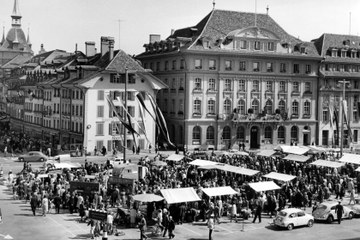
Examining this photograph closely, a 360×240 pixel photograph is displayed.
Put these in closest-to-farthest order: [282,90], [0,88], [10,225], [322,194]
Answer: [10,225] < [322,194] < [282,90] < [0,88]

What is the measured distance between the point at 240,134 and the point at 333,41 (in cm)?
2359

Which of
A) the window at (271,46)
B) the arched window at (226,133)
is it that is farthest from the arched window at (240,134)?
the window at (271,46)

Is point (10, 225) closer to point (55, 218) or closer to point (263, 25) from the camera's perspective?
point (55, 218)

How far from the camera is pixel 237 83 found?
8462 centimetres

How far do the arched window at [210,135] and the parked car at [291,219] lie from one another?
48.0 meters

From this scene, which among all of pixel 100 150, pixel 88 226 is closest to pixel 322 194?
pixel 88 226

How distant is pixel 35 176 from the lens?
47.0 m

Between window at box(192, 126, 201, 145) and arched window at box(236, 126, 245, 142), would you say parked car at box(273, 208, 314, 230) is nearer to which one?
window at box(192, 126, 201, 145)

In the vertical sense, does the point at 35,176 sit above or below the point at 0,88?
below

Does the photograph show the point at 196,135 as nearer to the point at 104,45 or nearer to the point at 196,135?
the point at 196,135

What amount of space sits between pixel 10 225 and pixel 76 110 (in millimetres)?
44395

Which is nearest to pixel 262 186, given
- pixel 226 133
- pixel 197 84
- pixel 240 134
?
pixel 197 84

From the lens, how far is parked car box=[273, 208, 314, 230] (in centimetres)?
3475

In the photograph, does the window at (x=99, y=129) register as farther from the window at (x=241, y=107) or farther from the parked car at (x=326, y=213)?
the parked car at (x=326, y=213)
